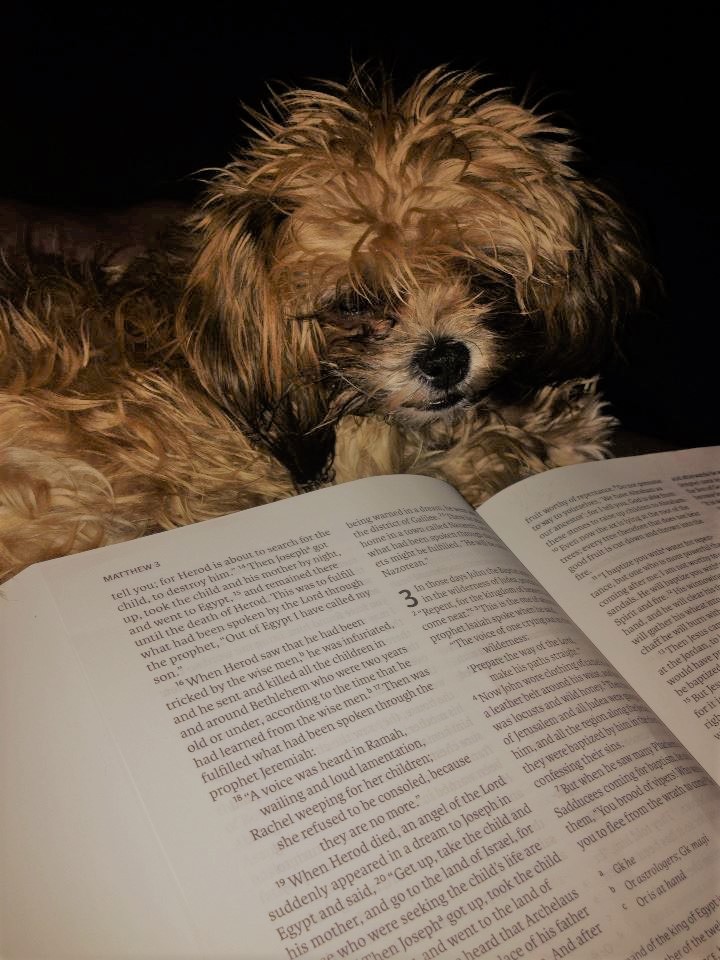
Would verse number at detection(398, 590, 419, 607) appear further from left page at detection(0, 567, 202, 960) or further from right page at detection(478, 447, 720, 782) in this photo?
left page at detection(0, 567, 202, 960)

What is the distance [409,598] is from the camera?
1154mm

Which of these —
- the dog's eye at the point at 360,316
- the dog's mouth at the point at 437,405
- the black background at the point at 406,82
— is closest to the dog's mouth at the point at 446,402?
the dog's mouth at the point at 437,405

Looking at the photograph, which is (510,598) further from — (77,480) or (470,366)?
(77,480)

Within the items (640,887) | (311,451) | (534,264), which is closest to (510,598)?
(640,887)

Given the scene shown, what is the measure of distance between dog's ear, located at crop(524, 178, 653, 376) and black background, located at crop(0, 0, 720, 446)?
201mm

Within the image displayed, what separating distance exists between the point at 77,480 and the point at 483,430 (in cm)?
81

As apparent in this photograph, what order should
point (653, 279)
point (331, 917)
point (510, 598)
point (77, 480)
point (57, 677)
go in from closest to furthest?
point (331, 917), point (57, 677), point (510, 598), point (77, 480), point (653, 279)

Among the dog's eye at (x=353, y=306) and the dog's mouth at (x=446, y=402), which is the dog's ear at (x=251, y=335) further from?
the dog's mouth at (x=446, y=402)

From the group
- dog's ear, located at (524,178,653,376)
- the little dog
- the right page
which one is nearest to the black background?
dog's ear, located at (524,178,653,376)

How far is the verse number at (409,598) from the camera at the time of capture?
1148mm

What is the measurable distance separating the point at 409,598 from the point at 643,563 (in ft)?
1.29

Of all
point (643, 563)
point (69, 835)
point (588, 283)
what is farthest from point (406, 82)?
point (69, 835)

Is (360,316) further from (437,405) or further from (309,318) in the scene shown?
(437,405)

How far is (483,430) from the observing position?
173 cm
